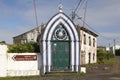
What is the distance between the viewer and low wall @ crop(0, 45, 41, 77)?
31.4m

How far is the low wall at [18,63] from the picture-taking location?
3142cm

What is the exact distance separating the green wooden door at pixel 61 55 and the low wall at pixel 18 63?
5.18 ft

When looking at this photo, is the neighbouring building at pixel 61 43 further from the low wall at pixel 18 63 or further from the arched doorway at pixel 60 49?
the low wall at pixel 18 63

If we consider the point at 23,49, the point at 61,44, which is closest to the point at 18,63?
the point at 23,49

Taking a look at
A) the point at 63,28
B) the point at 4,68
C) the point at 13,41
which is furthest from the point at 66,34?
the point at 13,41

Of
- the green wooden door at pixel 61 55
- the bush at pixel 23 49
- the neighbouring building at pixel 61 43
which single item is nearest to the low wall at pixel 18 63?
the neighbouring building at pixel 61 43

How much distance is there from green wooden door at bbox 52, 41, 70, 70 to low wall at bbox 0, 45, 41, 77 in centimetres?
158

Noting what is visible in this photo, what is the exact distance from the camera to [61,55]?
108 ft

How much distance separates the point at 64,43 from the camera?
33188 mm

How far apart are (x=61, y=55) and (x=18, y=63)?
4312 mm

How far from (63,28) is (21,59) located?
5204 mm

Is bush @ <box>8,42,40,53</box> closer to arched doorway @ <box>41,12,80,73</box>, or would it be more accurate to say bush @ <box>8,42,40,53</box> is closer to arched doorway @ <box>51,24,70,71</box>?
arched doorway @ <box>41,12,80,73</box>

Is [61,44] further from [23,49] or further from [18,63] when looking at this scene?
[18,63]

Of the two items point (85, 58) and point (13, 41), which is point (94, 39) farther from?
point (13, 41)
